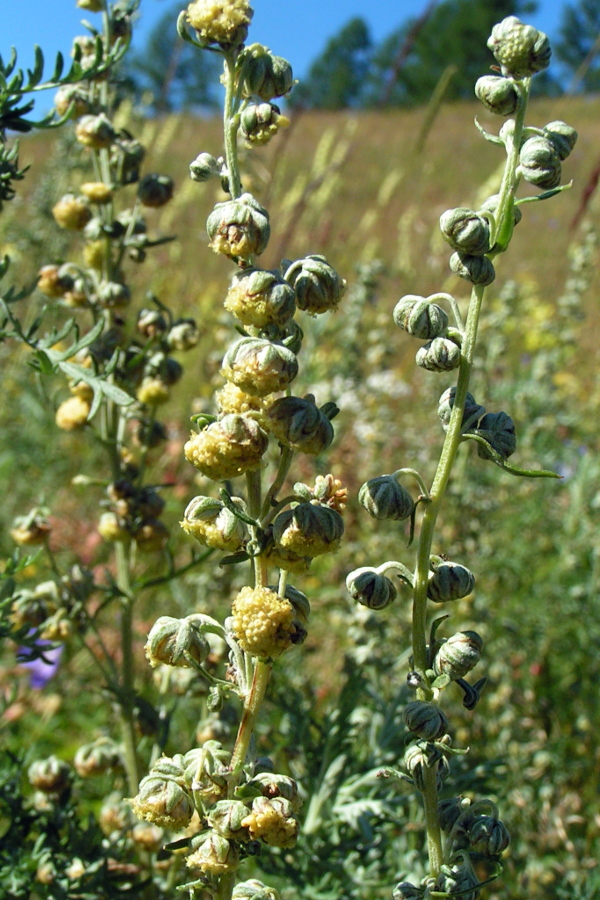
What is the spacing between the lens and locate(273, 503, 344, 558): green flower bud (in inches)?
46.0

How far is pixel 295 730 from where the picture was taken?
250 cm

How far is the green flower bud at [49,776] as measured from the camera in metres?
2.11

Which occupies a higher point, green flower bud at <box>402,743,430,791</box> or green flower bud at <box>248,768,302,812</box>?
green flower bud at <box>402,743,430,791</box>

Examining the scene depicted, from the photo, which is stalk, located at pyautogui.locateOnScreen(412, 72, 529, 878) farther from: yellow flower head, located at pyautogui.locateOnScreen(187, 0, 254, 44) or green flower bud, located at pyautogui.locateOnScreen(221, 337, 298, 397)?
yellow flower head, located at pyautogui.locateOnScreen(187, 0, 254, 44)

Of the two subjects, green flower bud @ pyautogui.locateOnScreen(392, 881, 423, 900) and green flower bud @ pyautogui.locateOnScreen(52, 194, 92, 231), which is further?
green flower bud @ pyautogui.locateOnScreen(52, 194, 92, 231)

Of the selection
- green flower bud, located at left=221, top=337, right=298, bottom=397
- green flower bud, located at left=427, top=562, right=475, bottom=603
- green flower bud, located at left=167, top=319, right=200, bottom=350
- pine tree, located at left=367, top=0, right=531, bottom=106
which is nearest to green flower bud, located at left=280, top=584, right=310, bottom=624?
green flower bud, located at left=427, top=562, right=475, bottom=603

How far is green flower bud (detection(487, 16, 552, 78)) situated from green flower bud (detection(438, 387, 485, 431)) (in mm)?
512

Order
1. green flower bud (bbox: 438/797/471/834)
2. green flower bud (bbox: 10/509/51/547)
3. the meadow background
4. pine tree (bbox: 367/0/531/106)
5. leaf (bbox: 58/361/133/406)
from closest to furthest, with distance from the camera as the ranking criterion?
green flower bud (bbox: 438/797/471/834) < leaf (bbox: 58/361/133/406) < green flower bud (bbox: 10/509/51/547) < the meadow background < pine tree (bbox: 367/0/531/106)

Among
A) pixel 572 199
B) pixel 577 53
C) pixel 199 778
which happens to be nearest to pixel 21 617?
pixel 199 778

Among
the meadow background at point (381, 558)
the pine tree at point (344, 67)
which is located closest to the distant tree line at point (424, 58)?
the pine tree at point (344, 67)

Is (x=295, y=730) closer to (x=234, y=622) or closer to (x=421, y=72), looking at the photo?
(x=234, y=622)

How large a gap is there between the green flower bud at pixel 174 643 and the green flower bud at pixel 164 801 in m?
0.16

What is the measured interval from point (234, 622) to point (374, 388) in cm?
451

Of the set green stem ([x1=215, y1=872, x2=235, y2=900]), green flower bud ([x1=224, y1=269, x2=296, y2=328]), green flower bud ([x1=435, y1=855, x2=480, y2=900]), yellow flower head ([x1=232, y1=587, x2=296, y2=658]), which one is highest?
green flower bud ([x1=224, y1=269, x2=296, y2=328])
